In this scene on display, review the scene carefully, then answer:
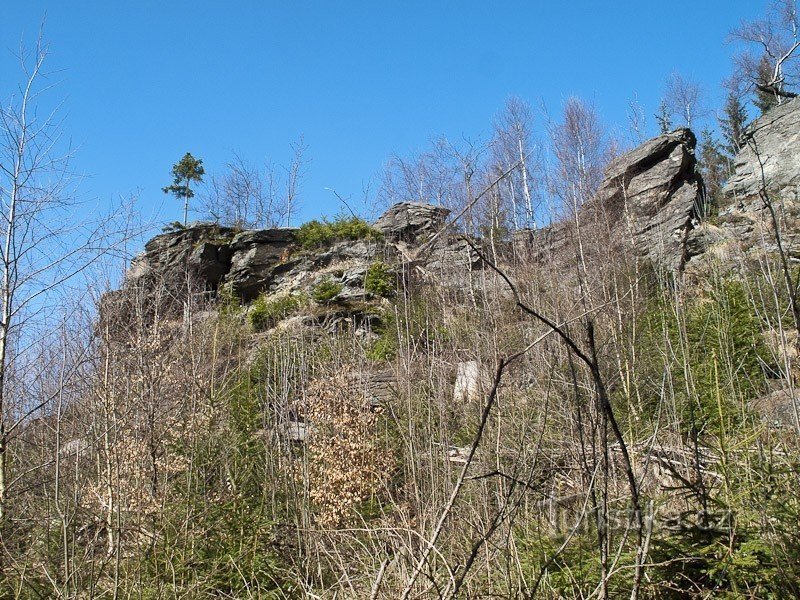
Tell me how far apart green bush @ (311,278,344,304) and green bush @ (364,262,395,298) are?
2.75 feet

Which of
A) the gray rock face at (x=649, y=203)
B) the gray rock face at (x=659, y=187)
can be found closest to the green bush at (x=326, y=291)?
the gray rock face at (x=649, y=203)

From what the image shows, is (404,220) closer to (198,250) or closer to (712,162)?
(198,250)

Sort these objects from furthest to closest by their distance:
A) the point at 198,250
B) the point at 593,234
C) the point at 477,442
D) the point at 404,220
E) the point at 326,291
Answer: the point at 404,220
the point at 198,250
the point at 326,291
the point at 593,234
the point at 477,442

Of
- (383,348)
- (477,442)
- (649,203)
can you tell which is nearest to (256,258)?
(383,348)

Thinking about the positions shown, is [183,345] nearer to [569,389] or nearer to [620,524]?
[569,389]

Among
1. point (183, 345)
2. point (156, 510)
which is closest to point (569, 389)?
point (156, 510)

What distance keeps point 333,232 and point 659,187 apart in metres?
7.89

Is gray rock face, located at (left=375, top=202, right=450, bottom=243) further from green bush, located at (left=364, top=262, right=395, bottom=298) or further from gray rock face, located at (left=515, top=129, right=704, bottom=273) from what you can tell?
gray rock face, located at (left=515, top=129, right=704, bottom=273)

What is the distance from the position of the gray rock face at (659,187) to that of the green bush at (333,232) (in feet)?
19.6

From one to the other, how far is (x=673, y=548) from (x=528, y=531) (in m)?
1.04

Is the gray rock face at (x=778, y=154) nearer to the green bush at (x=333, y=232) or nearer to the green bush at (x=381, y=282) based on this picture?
the green bush at (x=381, y=282)

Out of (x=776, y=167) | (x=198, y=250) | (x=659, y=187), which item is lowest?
(x=776, y=167)

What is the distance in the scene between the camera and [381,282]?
13836mm

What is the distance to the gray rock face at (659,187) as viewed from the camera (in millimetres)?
11609
